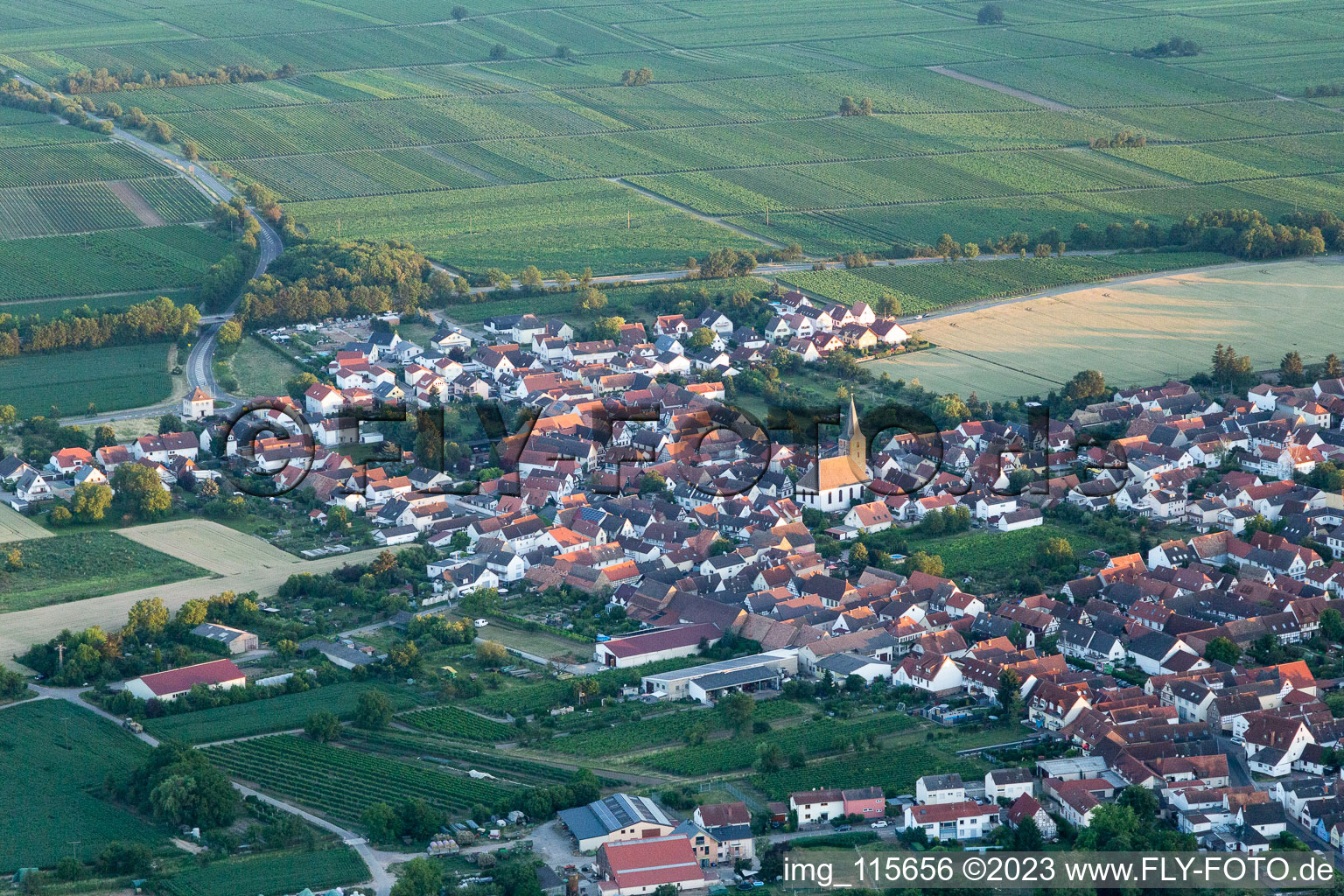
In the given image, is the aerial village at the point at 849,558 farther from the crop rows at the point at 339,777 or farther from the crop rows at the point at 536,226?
the crop rows at the point at 536,226

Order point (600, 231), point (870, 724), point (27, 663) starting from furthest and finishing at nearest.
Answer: point (600, 231), point (27, 663), point (870, 724)

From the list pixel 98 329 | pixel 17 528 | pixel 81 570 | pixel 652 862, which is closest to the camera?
pixel 652 862

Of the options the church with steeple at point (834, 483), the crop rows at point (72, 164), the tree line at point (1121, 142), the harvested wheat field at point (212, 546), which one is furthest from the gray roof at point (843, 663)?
the tree line at point (1121, 142)

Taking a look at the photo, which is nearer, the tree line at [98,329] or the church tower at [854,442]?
the church tower at [854,442]

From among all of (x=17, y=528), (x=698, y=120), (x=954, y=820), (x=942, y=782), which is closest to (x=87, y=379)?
(x=17, y=528)

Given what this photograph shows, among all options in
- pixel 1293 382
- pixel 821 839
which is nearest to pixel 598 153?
pixel 1293 382

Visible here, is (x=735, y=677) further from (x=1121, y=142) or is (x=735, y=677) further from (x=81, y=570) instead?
(x=1121, y=142)

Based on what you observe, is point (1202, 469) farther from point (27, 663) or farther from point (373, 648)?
point (27, 663)
